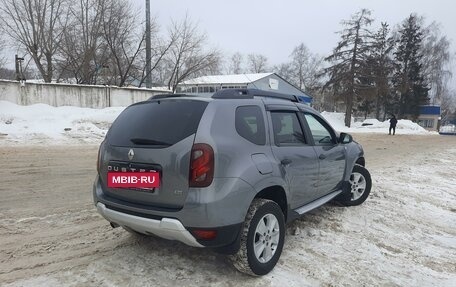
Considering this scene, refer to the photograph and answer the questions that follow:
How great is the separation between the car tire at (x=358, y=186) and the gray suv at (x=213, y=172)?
2.05 metres

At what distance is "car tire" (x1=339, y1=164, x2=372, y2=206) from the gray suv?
2.05 metres

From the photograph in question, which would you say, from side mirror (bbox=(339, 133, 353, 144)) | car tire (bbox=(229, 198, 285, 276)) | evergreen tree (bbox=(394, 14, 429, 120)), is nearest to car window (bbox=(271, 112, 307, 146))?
car tire (bbox=(229, 198, 285, 276))

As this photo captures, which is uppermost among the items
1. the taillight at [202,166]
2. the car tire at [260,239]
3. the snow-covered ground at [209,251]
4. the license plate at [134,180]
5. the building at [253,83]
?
the building at [253,83]

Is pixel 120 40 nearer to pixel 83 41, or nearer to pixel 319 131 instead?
pixel 83 41

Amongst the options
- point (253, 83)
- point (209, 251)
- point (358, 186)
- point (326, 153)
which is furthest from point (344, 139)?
point (253, 83)

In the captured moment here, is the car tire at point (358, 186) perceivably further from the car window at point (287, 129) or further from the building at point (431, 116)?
the building at point (431, 116)

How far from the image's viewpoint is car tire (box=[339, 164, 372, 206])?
5.91 meters

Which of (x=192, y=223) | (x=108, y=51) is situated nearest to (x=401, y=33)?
(x=108, y=51)

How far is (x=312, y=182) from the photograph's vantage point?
432 cm

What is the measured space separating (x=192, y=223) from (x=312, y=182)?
Answer: 1.86 meters

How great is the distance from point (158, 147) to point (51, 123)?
47.1ft

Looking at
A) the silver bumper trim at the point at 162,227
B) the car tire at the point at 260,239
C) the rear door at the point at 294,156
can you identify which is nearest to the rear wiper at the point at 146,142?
the silver bumper trim at the point at 162,227

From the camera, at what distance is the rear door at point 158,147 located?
3117 millimetres

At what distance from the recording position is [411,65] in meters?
51.1
